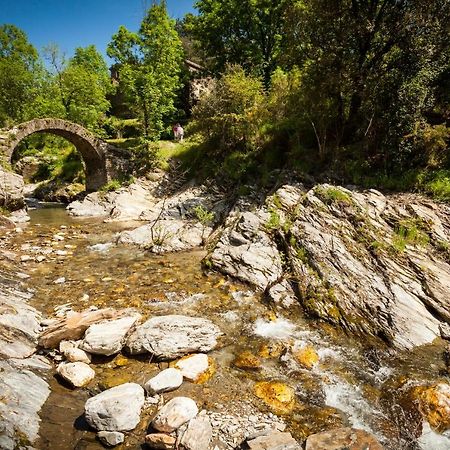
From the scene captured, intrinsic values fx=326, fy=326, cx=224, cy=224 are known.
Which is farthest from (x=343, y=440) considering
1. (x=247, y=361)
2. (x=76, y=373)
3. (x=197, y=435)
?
(x=76, y=373)

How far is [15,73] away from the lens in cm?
3400

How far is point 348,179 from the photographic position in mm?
15086

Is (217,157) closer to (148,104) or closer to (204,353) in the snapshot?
(148,104)

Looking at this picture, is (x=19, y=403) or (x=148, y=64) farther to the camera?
(x=148, y=64)

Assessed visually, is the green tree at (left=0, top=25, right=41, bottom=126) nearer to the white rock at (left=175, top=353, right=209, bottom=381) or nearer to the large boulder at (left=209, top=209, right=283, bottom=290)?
the large boulder at (left=209, top=209, right=283, bottom=290)

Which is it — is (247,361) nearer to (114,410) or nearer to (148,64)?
(114,410)

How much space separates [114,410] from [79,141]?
80.3 feet

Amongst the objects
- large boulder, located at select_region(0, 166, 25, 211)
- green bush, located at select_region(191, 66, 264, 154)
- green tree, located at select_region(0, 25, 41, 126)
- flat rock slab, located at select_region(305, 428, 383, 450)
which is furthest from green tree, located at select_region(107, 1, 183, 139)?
flat rock slab, located at select_region(305, 428, 383, 450)

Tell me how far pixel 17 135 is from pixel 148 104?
10214mm

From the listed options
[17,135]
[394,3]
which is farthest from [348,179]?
[17,135]

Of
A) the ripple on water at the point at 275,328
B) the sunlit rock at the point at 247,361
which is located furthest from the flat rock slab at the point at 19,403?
the ripple on water at the point at 275,328

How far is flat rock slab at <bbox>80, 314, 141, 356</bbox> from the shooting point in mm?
6538

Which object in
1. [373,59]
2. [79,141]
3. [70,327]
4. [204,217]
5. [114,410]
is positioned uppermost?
[373,59]

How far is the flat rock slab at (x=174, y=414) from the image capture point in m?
4.89
